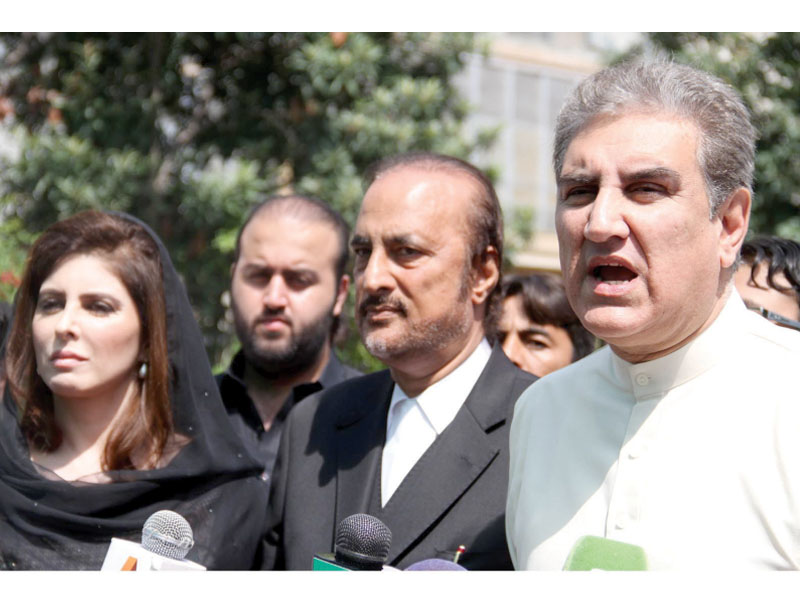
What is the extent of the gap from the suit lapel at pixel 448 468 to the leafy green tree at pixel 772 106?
7.45 metres

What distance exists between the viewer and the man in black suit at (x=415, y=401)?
3.02m

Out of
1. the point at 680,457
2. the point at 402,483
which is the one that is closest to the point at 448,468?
the point at 402,483

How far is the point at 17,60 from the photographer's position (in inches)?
363

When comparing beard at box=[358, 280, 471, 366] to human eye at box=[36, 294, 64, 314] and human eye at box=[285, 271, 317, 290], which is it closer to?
human eye at box=[36, 294, 64, 314]

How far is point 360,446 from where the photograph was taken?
3.28 metres

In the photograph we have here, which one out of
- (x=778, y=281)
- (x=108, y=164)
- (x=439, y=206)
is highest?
(x=439, y=206)

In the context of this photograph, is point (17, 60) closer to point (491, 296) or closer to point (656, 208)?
point (491, 296)

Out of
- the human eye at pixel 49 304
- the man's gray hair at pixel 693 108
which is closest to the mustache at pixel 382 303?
the human eye at pixel 49 304

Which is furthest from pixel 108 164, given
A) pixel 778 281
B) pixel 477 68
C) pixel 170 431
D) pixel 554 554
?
pixel 477 68

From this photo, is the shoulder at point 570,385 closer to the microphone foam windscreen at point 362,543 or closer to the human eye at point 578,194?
the human eye at point 578,194

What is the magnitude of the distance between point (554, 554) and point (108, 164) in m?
7.11

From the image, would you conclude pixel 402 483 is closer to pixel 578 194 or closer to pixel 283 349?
pixel 578 194

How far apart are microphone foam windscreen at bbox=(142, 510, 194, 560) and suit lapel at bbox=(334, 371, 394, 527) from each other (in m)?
0.72

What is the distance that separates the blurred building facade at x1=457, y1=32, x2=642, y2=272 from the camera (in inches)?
674
